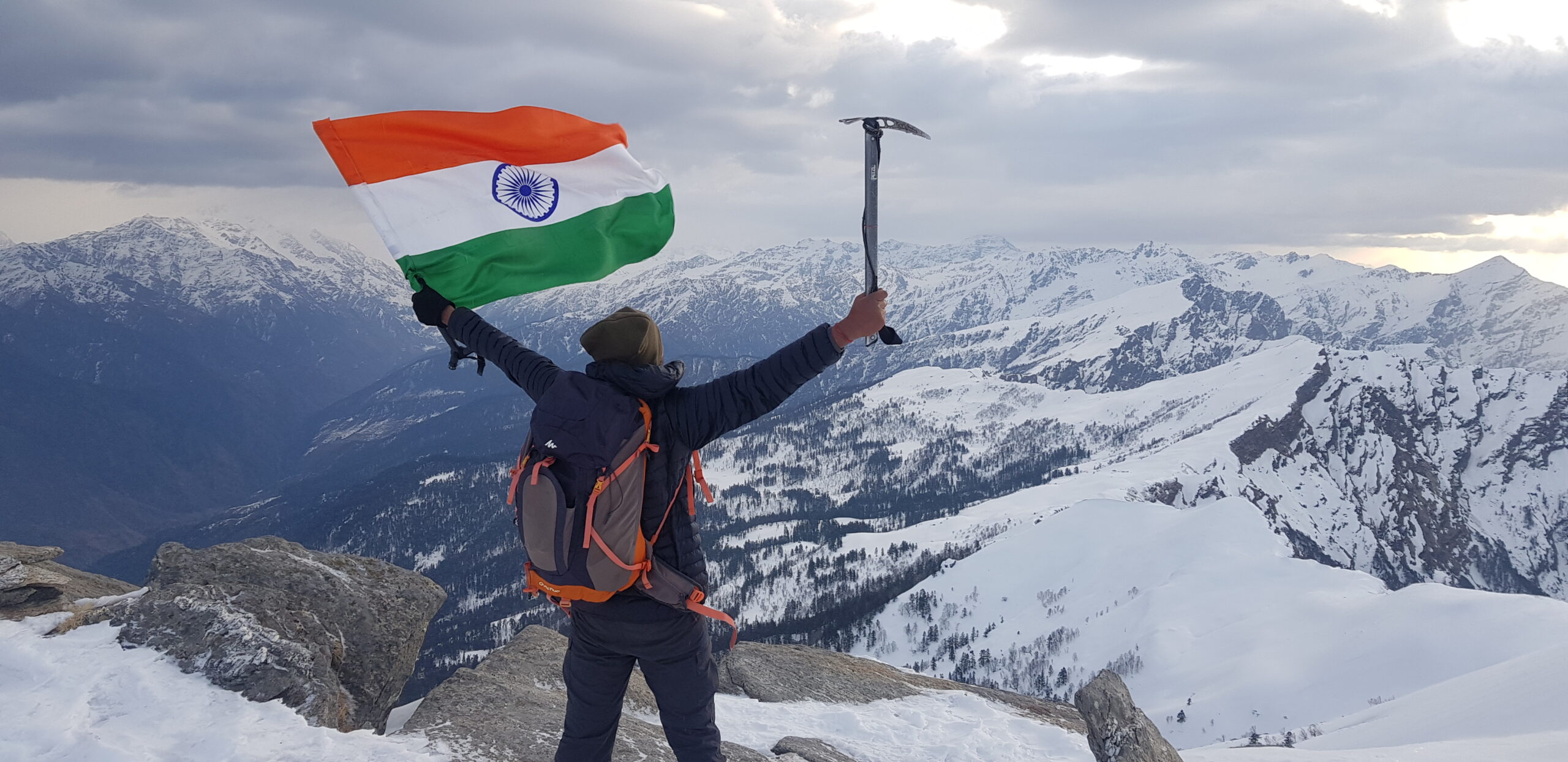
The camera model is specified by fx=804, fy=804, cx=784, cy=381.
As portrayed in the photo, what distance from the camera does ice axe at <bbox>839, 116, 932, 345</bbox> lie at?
7094 mm

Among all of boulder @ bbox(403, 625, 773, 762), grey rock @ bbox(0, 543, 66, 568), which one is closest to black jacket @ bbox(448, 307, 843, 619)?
boulder @ bbox(403, 625, 773, 762)

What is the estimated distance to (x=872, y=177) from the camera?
7652 millimetres

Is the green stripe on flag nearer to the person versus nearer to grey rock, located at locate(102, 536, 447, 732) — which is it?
the person

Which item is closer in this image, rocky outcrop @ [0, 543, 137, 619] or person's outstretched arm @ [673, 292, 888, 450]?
person's outstretched arm @ [673, 292, 888, 450]

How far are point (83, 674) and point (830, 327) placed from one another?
1085 cm

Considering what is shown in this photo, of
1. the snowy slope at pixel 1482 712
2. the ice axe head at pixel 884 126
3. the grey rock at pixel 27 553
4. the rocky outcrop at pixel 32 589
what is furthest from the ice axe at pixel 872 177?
the snowy slope at pixel 1482 712

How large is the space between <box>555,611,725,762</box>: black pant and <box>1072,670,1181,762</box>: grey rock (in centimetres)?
988

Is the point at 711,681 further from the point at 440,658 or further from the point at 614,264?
the point at 440,658

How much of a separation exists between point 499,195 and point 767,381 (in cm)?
501

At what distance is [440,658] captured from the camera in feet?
574

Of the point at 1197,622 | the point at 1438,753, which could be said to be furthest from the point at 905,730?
the point at 1197,622

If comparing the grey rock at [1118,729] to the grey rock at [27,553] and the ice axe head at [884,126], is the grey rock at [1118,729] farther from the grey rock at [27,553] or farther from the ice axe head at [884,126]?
the grey rock at [27,553]

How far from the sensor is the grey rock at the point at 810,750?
591 inches

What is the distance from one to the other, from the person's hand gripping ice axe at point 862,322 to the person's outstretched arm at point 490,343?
2.59m
